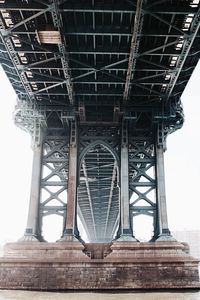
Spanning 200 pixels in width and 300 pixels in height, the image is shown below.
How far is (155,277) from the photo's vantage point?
2414cm

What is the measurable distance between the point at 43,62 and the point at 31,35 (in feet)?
6.56

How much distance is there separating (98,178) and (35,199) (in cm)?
1872

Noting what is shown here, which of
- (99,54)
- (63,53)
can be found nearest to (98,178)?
(99,54)

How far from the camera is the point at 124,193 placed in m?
28.4

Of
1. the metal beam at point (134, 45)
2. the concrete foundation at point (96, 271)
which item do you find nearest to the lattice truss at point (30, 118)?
the metal beam at point (134, 45)

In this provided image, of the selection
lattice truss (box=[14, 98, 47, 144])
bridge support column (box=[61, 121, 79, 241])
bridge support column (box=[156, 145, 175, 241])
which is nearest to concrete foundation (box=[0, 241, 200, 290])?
bridge support column (box=[61, 121, 79, 241])

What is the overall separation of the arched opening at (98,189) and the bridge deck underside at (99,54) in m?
4.23

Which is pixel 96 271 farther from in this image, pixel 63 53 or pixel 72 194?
pixel 63 53

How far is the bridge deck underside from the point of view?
19.8m

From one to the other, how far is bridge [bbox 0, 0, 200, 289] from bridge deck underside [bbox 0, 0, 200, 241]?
0.20ft

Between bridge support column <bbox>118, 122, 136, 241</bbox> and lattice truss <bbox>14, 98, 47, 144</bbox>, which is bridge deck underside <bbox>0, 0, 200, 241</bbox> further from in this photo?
bridge support column <bbox>118, 122, 136, 241</bbox>

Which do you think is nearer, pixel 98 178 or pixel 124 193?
pixel 124 193

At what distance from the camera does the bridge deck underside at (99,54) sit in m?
19.8

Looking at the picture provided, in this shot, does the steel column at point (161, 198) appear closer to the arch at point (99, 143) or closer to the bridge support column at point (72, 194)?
the arch at point (99, 143)
